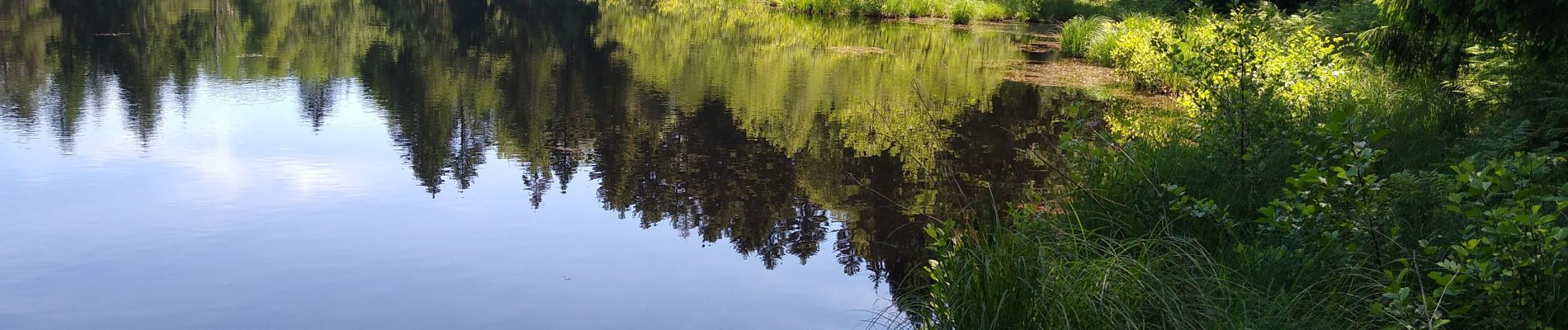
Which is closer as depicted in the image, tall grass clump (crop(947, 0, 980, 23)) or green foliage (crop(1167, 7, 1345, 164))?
green foliage (crop(1167, 7, 1345, 164))

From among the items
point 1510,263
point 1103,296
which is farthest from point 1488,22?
point 1103,296

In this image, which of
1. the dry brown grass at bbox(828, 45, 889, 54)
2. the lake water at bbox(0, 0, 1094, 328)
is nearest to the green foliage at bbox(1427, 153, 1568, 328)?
the lake water at bbox(0, 0, 1094, 328)

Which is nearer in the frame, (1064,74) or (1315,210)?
(1315,210)

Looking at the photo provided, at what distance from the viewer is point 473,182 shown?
8.20 metres

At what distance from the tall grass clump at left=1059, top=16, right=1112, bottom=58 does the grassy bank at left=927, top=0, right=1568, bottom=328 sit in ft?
36.4

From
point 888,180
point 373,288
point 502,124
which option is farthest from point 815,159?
point 373,288

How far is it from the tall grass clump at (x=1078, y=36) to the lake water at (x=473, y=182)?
2644 millimetres

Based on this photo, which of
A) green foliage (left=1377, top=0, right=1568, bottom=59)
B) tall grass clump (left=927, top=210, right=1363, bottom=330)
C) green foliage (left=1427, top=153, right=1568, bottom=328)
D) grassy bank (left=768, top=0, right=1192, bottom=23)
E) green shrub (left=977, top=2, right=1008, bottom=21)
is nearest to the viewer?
green foliage (left=1427, top=153, right=1568, bottom=328)

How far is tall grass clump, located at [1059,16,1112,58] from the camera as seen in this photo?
1920cm

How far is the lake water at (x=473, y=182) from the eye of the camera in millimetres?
5602

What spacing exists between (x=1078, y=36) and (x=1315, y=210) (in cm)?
1559

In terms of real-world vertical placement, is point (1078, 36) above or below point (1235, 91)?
below

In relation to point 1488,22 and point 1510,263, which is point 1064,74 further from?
point 1510,263

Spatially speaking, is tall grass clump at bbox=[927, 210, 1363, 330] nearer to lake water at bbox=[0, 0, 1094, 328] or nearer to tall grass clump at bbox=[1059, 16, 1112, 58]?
lake water at bbox=[0, 0, 1094, 328]
